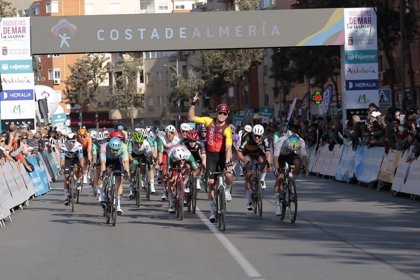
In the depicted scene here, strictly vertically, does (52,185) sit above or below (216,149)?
below

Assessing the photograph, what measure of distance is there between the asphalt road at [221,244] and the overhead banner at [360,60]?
13.9 meters

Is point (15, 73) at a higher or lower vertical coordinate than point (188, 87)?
higher

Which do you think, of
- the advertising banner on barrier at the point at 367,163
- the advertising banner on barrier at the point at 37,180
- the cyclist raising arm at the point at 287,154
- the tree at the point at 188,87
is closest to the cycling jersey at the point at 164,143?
the cyclist raising arm at the point at 287,154

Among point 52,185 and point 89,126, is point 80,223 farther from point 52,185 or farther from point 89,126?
point 89,126

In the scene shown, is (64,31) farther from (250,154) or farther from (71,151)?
(250,154)

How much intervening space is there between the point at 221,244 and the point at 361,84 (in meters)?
22.5

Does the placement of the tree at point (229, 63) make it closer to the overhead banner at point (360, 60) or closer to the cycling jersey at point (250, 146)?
the overhead banner at point (360, 60)

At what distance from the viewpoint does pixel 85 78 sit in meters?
92.8

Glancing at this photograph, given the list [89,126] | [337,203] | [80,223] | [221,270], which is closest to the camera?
[221,270]

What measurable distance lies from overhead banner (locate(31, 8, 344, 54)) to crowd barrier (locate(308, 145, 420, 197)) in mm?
4449

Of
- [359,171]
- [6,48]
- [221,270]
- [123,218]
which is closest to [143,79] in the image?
[6,48]

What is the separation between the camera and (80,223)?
Answer: 1762 cm

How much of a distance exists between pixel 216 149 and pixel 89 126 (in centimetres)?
9793

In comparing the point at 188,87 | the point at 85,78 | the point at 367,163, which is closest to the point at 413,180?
the point at 367,163
